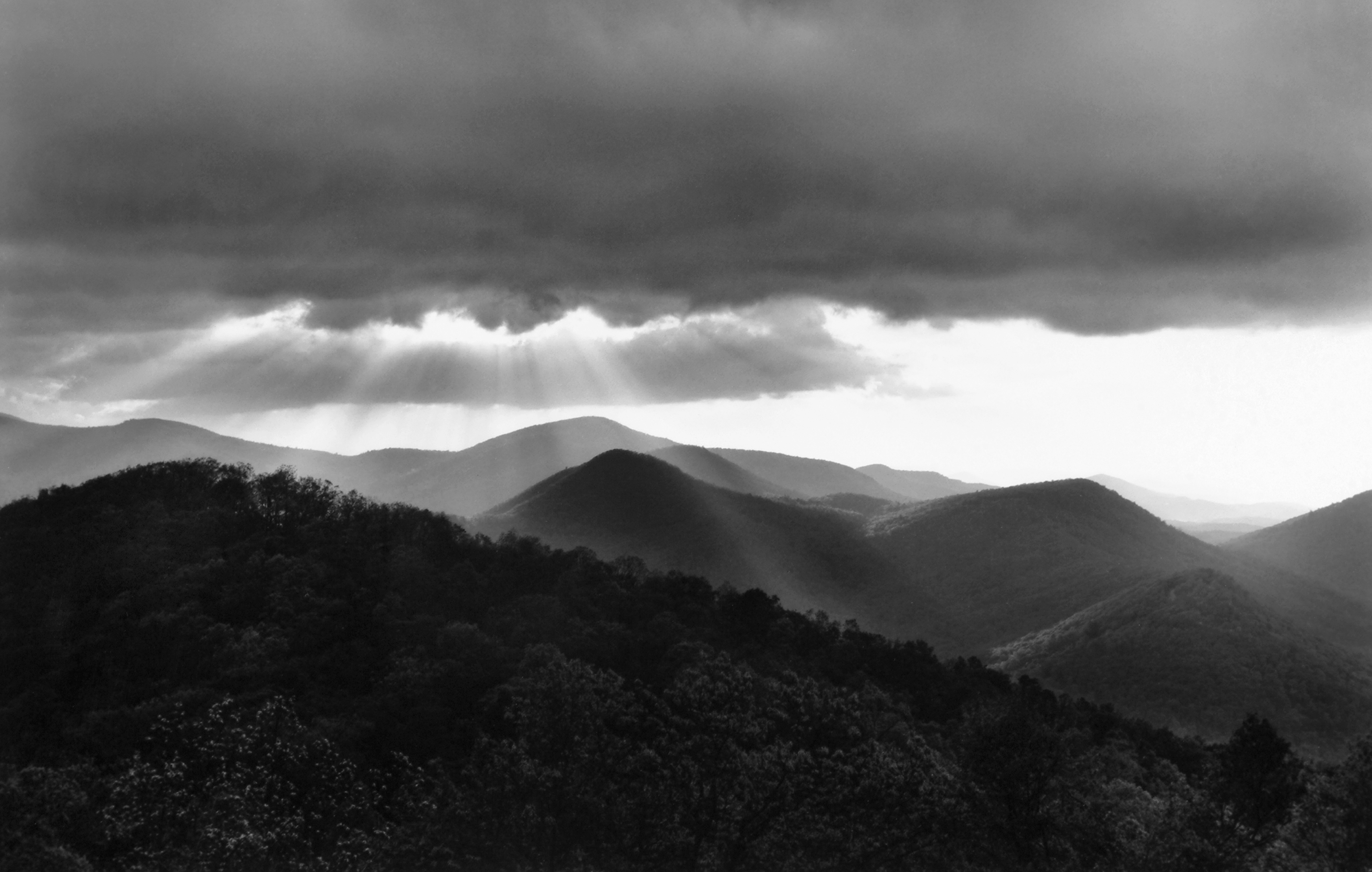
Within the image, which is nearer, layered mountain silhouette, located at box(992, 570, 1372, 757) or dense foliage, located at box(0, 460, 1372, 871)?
dense foliage, located at box(0, 460, 1372, 871)

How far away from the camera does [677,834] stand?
4806 centimetres

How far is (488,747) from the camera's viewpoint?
54.8 m

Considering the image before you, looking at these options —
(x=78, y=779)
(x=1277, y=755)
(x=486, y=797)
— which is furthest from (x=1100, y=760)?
(x=78, y=779)

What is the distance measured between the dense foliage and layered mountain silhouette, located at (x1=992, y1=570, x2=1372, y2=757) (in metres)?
66.2

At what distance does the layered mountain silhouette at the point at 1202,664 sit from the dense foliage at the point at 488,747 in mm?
66196

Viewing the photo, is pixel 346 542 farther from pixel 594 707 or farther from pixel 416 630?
pixel 594 707

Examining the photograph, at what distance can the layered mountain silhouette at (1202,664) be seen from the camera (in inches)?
5792

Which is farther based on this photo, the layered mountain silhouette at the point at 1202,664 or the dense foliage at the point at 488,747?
the layered mountain silhouette at the point at 1202,664

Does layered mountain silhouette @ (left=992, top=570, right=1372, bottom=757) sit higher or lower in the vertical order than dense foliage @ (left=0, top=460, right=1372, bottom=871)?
lower

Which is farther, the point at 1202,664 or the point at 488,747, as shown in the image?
the point at 1202,664

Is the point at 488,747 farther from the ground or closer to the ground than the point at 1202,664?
farther from the ground

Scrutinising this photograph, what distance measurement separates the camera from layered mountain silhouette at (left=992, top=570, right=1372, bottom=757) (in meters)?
147

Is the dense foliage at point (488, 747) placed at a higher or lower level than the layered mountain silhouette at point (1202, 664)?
higher

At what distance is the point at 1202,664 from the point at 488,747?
136722 millimetres
